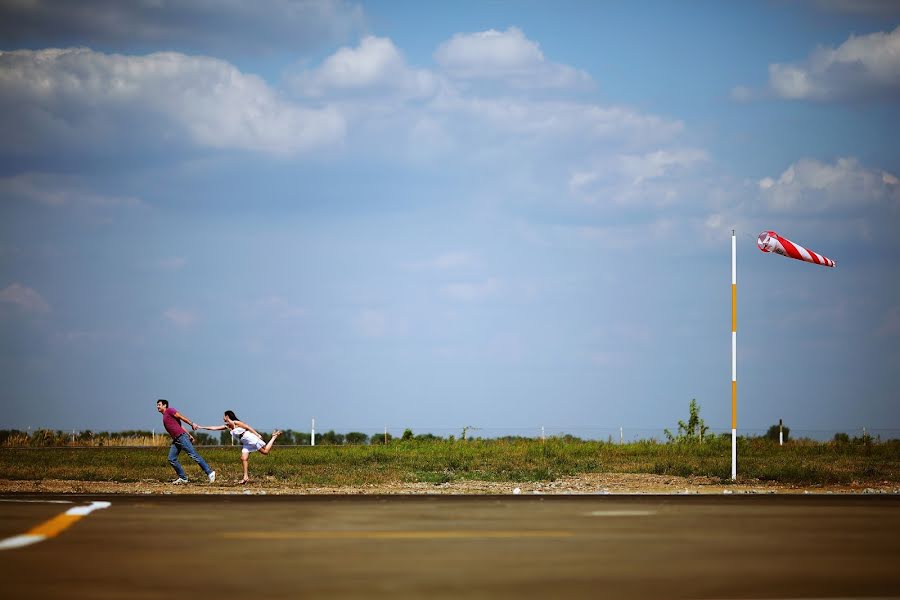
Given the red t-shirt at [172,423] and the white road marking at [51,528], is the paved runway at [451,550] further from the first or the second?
the red t-shirt at [172,423]

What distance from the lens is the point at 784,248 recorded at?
2889 centimetres

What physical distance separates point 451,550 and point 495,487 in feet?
47.2

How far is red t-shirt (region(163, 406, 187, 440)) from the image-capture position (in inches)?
1027

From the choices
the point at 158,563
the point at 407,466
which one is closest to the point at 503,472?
the point at 407,466

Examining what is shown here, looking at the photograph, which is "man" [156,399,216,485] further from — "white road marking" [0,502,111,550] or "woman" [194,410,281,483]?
"white road marking" [0,502,111,550]

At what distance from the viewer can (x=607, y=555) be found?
448 inches

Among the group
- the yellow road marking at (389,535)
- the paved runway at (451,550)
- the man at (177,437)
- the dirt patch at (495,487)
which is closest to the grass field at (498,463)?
the dirt patch at (495,487)

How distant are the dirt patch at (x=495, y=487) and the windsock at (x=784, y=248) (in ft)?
18.7

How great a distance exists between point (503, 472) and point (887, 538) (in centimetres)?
1785

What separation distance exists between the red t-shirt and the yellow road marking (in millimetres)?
13346

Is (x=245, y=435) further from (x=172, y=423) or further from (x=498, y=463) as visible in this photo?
(x=498, y=463)

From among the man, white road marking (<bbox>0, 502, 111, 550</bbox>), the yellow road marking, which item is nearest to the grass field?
the man

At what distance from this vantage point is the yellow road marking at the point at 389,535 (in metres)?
12.8

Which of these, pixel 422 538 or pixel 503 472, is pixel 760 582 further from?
pixel 503 472
